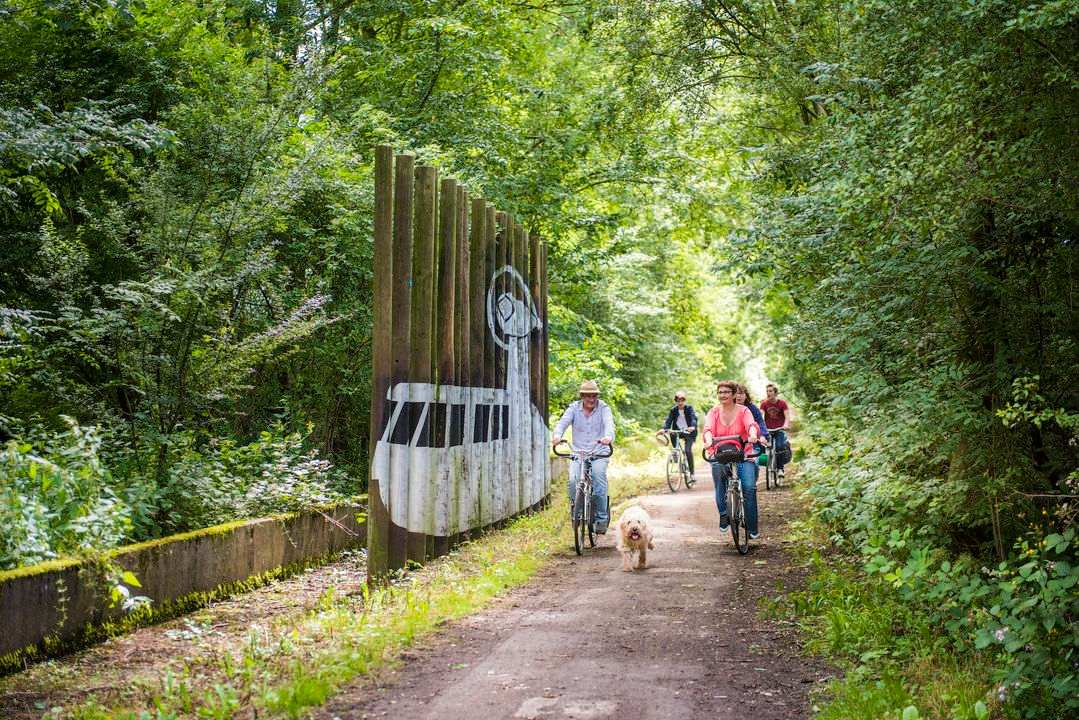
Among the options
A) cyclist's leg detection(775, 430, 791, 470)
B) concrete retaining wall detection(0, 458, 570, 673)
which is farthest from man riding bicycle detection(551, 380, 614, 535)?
cyclist's leg detection(775, 430, 791, 470)

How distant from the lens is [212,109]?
459 inches

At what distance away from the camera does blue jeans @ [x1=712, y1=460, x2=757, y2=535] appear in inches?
449

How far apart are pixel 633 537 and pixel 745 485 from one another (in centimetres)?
174

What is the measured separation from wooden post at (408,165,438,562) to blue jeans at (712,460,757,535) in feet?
11.1

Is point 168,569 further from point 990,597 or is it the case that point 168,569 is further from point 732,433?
point 990,597

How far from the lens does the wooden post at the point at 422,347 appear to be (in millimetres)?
10500

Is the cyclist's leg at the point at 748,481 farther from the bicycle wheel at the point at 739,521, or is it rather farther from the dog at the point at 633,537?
the dog at the point at 633,537

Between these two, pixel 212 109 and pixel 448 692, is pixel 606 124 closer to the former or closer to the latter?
pixel 212 109

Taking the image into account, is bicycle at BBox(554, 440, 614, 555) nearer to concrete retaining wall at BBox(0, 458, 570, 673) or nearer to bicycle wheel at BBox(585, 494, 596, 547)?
bicycle wheel at BBox(585, 494, 596, 547)

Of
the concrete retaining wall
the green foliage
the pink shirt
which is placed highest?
the green foliage

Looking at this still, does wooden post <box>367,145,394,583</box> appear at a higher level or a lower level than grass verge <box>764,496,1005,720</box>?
higher

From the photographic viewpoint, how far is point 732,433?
1147 centimetres

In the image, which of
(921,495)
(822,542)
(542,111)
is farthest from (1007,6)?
(542,111)

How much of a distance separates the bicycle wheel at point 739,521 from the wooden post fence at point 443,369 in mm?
3228
